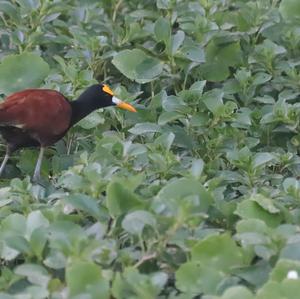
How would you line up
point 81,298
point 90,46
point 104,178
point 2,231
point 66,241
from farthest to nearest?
1. point 90,46
2. point 104,178
3. point 2,231
4. point 66,241
5. point 81,298

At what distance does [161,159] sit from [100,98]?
2.98ft

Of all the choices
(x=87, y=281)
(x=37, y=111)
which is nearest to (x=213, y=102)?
(x=37, y=111)

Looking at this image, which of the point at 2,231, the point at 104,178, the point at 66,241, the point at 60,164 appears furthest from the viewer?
the point at 60,164

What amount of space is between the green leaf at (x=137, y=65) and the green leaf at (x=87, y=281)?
227cm

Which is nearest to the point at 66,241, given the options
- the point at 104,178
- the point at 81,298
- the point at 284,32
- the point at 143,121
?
the point at 81,298

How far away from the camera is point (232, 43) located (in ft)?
21.1

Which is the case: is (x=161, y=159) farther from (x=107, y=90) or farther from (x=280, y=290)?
(x=280, y=290)

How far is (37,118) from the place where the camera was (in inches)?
217

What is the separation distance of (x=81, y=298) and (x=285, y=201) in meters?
1.25

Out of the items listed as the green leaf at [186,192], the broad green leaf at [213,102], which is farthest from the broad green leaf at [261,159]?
the green leaf at [186,192]

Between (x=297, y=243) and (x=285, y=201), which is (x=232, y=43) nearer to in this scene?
(x=285, y=201)

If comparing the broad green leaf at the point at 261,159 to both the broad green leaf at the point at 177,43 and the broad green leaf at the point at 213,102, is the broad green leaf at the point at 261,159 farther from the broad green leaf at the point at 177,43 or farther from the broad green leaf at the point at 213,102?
the broad green leaf at the point at 177,43

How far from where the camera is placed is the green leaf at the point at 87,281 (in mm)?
3883

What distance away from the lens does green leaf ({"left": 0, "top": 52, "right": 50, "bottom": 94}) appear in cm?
589
